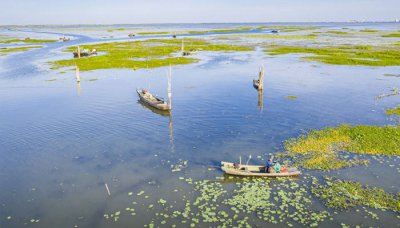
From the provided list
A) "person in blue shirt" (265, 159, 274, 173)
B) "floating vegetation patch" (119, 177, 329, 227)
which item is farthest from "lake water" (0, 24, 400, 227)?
"person in blue shirt" (265, 159, 274, 173)

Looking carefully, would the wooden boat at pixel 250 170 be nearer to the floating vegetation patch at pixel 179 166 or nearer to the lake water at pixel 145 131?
the lake water at pixel 145 131

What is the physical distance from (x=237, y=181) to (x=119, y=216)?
904 cm

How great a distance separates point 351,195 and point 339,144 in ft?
29.6

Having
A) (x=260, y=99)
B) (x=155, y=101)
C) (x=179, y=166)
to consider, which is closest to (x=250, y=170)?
(x=179, y=166)

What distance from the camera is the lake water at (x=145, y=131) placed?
883 inches

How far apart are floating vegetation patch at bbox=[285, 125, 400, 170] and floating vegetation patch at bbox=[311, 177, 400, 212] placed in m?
2.84

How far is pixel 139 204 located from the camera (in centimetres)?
2177

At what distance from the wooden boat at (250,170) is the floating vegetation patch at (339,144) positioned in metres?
2.36

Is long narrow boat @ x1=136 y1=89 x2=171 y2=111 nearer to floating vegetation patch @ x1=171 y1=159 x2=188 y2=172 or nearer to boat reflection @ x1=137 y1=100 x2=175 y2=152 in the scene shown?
boat reflection @ x1=137 y1=100 x2=175 y2=152

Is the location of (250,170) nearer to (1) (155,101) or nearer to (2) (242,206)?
(2) (242,206)

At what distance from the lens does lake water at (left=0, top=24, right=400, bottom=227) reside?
73.6 feet

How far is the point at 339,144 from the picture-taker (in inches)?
1201

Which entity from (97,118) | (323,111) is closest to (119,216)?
(97,118)

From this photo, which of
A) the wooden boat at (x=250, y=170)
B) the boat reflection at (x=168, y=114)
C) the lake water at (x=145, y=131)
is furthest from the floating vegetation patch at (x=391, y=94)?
the boat reflection at (x=168, y=114)
